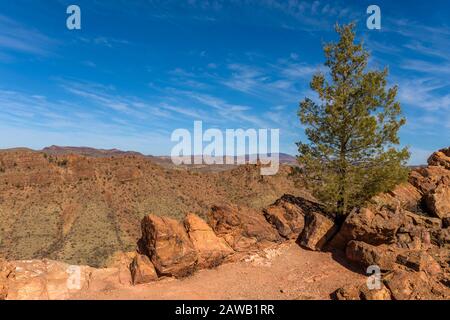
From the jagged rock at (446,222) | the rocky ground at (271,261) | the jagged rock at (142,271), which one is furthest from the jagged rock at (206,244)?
the jagged rock at (446,222)

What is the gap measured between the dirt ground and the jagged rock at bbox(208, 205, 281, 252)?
30.4 inches

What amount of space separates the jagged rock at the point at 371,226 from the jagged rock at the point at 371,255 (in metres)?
0.46

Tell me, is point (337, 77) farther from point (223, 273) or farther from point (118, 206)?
point (118, 206)

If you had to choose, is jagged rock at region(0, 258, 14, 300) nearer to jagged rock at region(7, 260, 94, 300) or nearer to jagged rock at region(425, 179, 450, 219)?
jagged rock at region(7, 260, 94, 300)

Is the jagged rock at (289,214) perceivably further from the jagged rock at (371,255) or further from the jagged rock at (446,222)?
the jagged rock at (446,222)

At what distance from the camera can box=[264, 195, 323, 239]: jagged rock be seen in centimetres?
1786

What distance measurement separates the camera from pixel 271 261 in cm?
1597

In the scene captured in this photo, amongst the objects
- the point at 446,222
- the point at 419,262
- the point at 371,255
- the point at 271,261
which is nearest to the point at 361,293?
the point at 371,255

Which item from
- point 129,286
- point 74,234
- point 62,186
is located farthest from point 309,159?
point 62,186

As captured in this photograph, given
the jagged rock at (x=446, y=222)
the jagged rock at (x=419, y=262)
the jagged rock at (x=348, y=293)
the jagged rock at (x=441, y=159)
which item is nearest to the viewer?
the jagged rock at (x=348, y=293)

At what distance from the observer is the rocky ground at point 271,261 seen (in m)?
13.1

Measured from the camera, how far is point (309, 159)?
17.8m

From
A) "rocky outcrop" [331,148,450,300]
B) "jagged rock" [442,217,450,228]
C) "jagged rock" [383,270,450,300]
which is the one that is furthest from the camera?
"jagged rock" [442,217,450,228]

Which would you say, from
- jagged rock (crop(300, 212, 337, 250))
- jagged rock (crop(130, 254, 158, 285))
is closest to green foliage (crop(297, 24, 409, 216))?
jagged rock (crop(300, 212, 337, 250))
